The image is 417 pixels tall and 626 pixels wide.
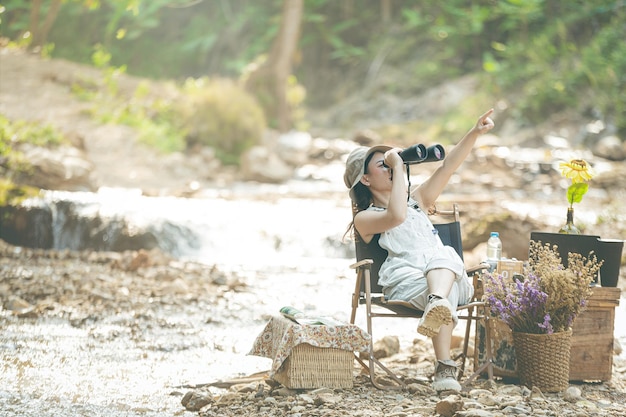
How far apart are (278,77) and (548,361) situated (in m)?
16.7

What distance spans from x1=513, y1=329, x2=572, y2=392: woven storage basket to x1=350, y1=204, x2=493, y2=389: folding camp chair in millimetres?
190

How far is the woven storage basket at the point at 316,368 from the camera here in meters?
3.46

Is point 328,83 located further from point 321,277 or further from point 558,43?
point 321,277

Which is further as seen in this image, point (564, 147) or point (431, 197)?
point (564, 147)

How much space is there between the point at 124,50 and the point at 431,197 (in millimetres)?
26945

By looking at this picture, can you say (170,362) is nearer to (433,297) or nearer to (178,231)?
(433,297)

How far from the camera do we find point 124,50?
29.3 meters

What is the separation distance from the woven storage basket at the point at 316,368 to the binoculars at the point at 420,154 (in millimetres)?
898

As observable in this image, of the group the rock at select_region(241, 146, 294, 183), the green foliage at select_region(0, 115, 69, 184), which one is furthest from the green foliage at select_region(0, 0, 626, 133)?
the green foliage at select_region(0, 115, 69, 184)

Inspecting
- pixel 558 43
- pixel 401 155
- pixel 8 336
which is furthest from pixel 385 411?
pixel 558 43

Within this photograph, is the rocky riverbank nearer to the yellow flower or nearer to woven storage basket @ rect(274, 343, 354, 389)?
woven storage basket @ rect(274, 343, 354, 389)

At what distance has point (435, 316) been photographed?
3.28 meters

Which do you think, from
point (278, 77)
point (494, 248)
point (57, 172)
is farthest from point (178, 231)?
point (278, 77)

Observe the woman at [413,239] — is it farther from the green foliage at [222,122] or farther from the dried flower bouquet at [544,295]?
the green foliage at [222,122]
